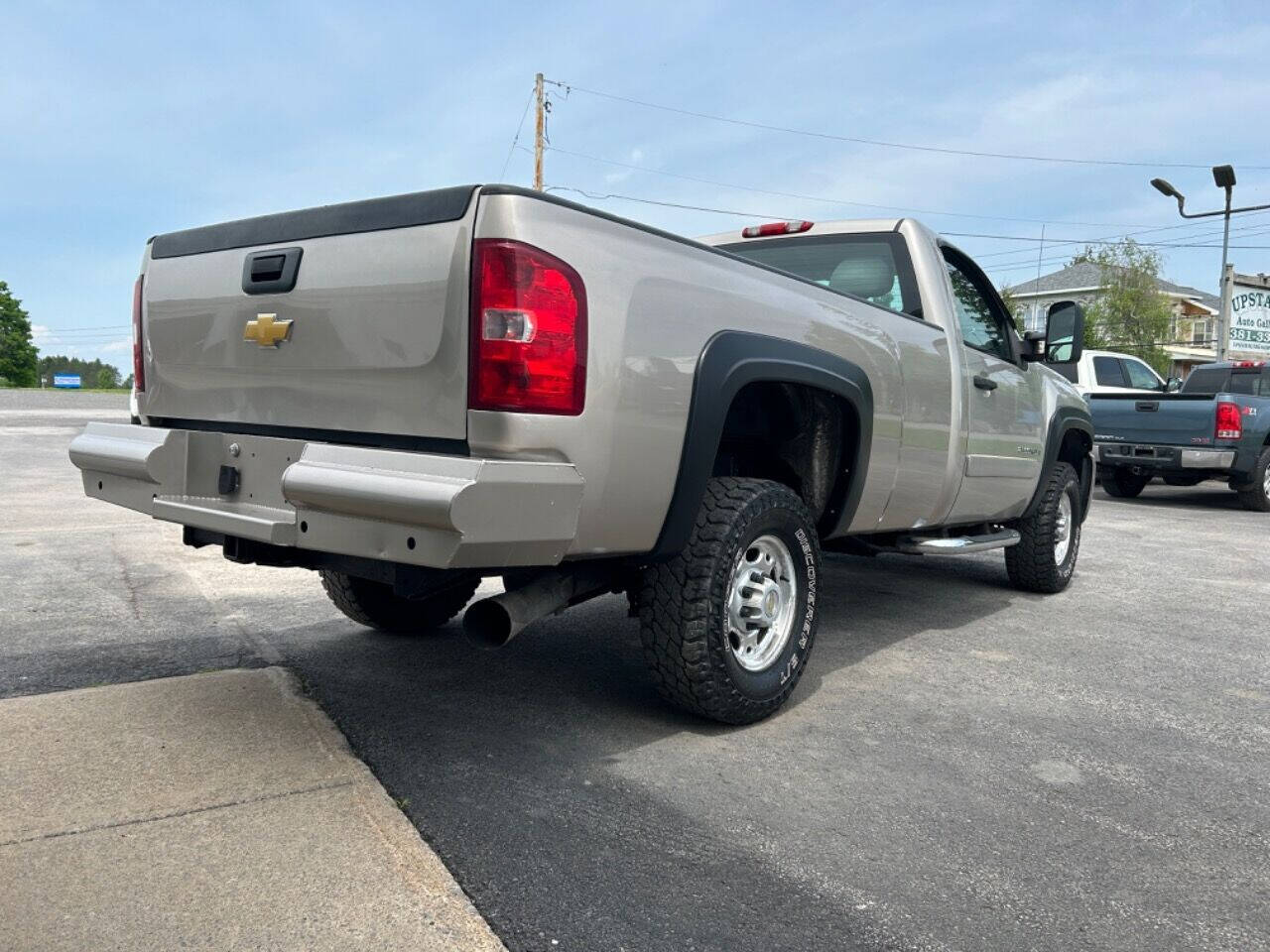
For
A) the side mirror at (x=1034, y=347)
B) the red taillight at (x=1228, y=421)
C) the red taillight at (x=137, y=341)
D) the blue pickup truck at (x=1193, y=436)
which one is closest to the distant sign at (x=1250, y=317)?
the blue pickup truck at (x=1193, y=436)

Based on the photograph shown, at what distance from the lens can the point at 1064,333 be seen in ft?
18.2

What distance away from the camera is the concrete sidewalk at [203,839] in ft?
7.07

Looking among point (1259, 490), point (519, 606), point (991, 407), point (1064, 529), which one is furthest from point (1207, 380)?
point (519, 606)

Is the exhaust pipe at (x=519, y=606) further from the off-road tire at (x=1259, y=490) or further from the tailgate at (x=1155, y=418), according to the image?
the off-road tire at (x=1259, y=490)

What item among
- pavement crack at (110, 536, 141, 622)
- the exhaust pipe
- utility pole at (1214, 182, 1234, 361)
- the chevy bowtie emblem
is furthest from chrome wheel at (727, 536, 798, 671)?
utility pole at (1214, 182, 1234, 361)

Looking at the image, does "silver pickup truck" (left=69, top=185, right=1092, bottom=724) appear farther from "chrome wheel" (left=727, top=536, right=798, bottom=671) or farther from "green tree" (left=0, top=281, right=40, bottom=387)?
"green tree" (left=0, top=281, right=40, bottom=387)

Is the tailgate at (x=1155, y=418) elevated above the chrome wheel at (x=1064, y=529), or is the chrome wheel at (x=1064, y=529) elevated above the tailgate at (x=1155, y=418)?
the tailgate at (x=1155, y=418)

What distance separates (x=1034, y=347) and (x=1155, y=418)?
7.43 meters

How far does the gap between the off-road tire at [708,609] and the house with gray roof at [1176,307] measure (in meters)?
53.5

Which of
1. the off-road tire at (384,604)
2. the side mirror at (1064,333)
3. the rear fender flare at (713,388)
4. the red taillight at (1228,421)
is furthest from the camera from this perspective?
the red taillight at (1228,421)

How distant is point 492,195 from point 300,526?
101 centimetres

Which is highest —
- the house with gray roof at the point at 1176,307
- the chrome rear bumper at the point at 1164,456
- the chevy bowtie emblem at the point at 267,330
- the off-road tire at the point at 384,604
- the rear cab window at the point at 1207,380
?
the house with gray roof at the point at 1176,307

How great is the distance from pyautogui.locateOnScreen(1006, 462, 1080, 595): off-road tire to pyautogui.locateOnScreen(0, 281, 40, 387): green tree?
340 ft

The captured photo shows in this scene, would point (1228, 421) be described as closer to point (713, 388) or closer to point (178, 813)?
point (713, 388)
